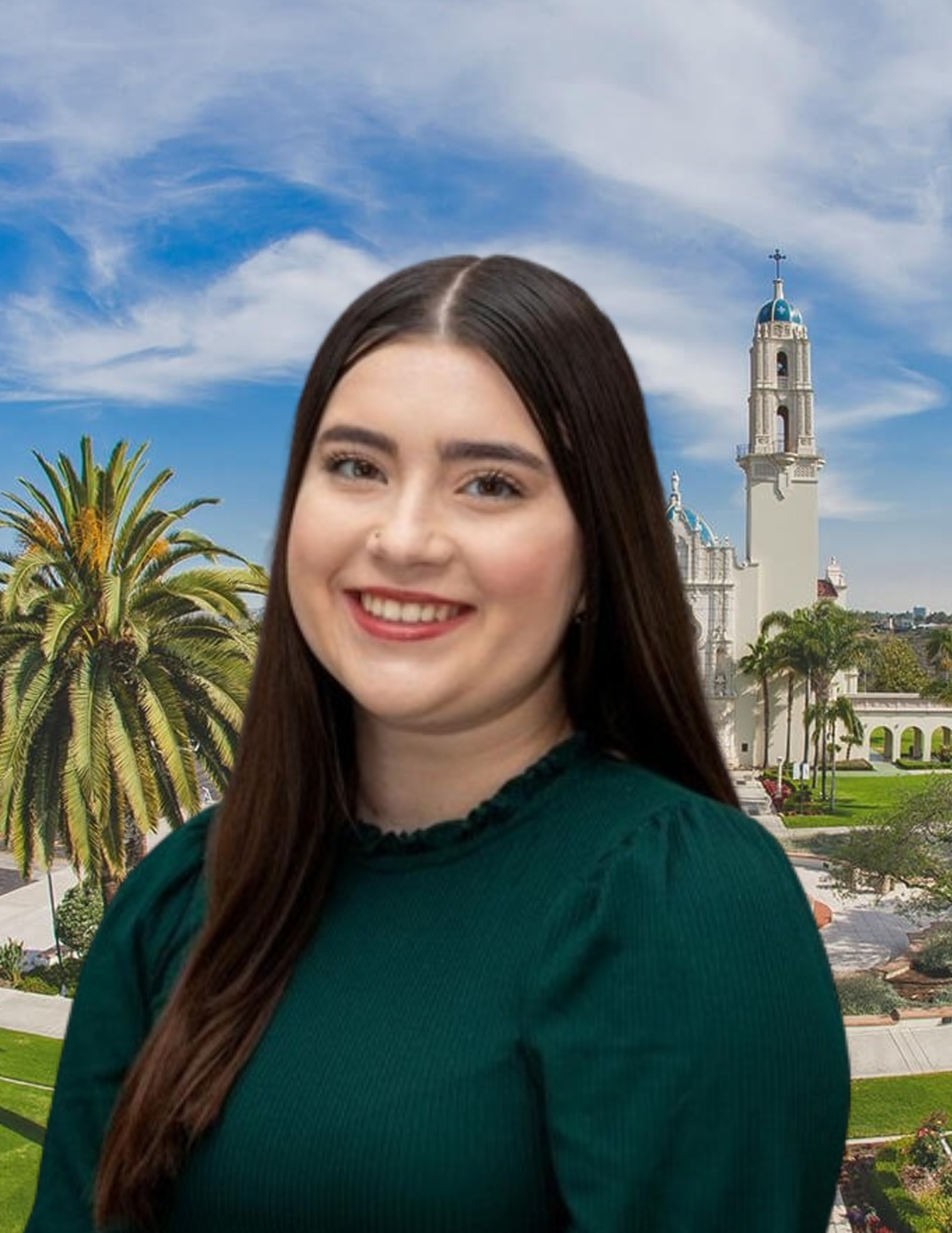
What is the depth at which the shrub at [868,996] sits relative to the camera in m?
16.4

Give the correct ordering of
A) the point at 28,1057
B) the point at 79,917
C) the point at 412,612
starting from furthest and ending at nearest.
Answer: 1. the point at 79,917
2. the point at 28,1057
3. the point at 412,612

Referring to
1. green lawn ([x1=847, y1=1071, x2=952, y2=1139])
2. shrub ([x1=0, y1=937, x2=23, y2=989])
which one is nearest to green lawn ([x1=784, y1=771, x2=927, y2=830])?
green lawn ([x1=847, y1=1071, x2=952, y2=1139])

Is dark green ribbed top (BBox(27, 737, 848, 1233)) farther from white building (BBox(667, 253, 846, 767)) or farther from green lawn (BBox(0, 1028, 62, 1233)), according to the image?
white building (BBox(667, 253, 846, 767))

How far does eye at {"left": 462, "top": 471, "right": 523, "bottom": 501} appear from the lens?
1452mm

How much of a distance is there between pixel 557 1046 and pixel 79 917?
1638cm

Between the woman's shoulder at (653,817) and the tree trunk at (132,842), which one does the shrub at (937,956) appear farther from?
the woman's shoulder at (653,817)

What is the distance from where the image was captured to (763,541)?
146 feet

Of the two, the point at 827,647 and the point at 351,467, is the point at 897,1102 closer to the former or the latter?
the point at 351,467

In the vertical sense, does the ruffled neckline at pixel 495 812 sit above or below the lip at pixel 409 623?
below

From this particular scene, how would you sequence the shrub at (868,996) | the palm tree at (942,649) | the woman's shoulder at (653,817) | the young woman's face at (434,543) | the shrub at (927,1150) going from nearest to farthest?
the woman's shoulder at (653,817)
the young woman's face at (434,543)
the shrub at (927,1150)
the shrub at (868,996)
the palm tree at (942,649)

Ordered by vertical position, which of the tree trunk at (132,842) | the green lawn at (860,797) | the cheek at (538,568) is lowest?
the green lawn at (860,797)

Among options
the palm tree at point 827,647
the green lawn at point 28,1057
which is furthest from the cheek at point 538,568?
the palm tree at point 827,647

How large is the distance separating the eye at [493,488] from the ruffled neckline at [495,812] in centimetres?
35

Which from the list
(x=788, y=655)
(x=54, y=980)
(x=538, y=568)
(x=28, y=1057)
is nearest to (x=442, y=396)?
(x=538, y=568)
